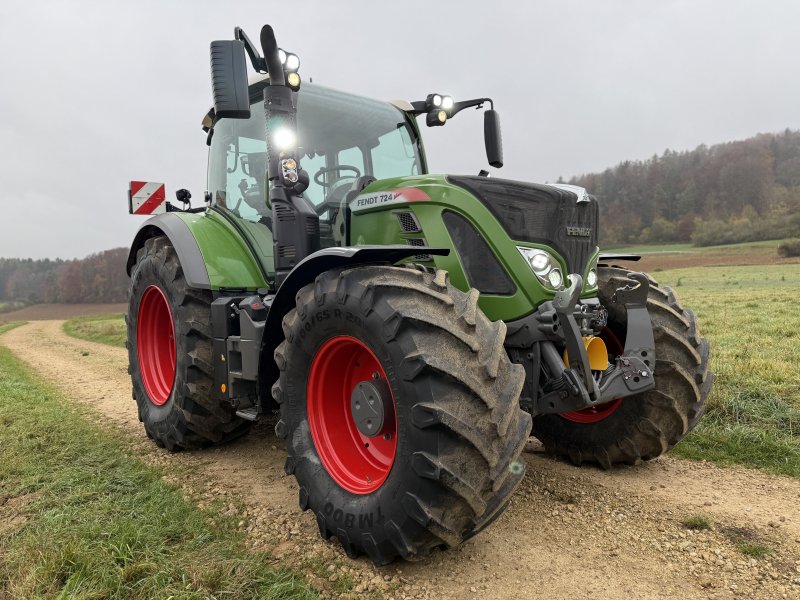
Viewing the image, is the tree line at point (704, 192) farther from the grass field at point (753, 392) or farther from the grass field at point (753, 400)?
the grass field at point (753, 400)

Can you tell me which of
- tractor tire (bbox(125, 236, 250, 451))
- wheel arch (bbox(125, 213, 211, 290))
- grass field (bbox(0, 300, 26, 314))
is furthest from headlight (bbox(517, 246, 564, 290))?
grass field (bbox(0, 300, 26, 314))

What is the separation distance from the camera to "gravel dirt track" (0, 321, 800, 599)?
244 cm

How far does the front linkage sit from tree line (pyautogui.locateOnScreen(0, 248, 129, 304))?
42.7 meters

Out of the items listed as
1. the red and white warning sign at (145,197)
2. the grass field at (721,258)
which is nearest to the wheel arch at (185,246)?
the red and white warning sign at (145,197)

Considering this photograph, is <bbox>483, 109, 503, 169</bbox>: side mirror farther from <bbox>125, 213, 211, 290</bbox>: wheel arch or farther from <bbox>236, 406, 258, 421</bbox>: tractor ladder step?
<bbox>236, 406, 258, 421</bbox>: tractor ladder step

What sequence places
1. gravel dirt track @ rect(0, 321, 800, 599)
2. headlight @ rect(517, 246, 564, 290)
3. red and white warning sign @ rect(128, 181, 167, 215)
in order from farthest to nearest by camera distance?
red and white warning sign @ rect(128, 181, 167, 215) < headlight @ rect(517, 246, 564, 290) < gravel dirt track @ rect(0, 321, 800, 599)

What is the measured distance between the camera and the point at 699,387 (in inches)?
143

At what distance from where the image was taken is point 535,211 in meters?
3.05

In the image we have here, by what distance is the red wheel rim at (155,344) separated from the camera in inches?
188

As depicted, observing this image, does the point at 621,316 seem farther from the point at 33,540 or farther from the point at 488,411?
the point at 33,540

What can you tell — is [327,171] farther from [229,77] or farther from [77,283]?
[77,283]

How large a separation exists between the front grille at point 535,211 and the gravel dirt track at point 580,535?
1398 millimetres

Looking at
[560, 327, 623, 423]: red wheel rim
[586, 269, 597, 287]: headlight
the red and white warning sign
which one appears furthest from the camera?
the red and white warning sign

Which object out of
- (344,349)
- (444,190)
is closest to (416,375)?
(344,349)
